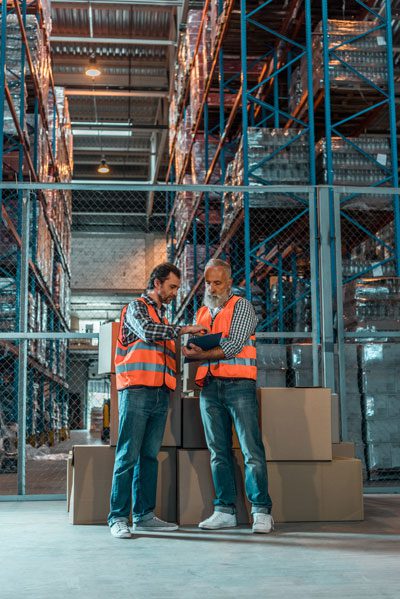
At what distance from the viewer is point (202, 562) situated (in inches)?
142

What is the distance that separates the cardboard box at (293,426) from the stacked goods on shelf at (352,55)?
567 cm

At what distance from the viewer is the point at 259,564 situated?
355cm

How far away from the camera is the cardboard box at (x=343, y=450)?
5449mm

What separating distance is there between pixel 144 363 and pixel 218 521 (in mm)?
1067

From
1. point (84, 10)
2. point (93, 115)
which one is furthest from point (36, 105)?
point (93, 115)

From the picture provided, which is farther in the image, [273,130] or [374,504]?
[273,130]

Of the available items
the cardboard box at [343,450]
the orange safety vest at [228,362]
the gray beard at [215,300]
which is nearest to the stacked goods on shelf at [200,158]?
the cardboard box at [343,450]

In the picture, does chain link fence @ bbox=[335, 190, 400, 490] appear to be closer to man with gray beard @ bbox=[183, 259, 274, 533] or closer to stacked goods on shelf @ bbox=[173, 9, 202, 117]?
man with gray beard @ bbox=[183, 259, 274, 533]

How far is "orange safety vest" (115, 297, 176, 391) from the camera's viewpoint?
4.48 meters

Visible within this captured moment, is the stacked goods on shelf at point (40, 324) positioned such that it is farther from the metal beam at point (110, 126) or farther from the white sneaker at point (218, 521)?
the white sneaker at point (218, 521)

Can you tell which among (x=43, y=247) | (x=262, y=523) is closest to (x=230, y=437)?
(x=262, y=523)

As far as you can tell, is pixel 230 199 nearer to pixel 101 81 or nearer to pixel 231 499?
pixel 231 499

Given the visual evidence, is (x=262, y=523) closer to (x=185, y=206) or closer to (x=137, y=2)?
(x=185, y=206)

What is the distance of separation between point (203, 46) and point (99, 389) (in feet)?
76.4
